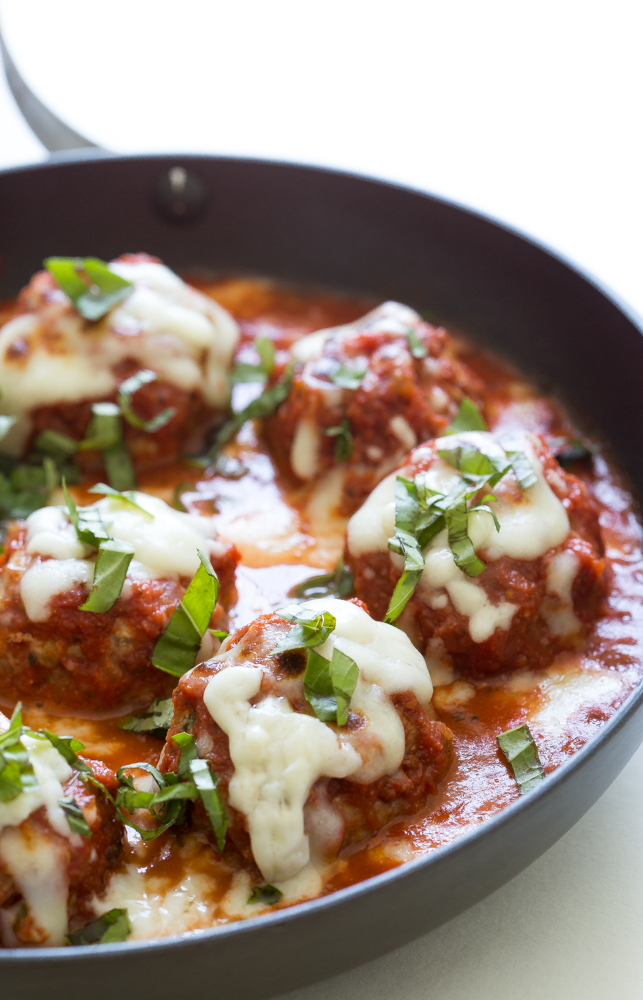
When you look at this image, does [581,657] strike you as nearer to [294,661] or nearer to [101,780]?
[294,661]

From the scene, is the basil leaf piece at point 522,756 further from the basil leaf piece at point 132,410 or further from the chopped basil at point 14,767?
the basil leaf piece at point 132,410

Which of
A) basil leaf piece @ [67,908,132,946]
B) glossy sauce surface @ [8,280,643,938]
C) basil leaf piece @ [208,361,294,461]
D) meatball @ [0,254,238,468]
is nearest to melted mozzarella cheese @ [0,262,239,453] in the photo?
meatball @ [0,254,238,468]

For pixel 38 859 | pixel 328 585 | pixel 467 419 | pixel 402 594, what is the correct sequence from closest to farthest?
pixel 38 859 → pixel 402 594 → pixel 328 585 → pixel 467 419

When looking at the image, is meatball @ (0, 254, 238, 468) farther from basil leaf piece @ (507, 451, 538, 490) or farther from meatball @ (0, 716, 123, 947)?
meatball @ (0, 716, 123, 947)

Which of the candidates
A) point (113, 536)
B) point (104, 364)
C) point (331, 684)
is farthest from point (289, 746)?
point (104, 364)

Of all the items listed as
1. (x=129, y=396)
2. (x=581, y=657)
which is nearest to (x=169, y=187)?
(x=129, y=396)

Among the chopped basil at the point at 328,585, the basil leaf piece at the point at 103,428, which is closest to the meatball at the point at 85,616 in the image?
the chopped basil at the point at 328,585

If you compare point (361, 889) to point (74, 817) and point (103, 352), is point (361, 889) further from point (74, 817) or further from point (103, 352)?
point (103, 352)
